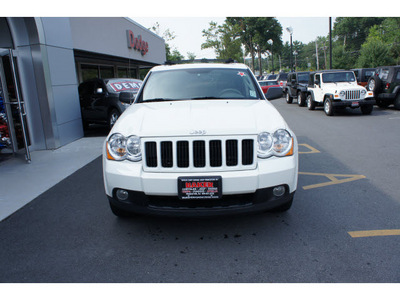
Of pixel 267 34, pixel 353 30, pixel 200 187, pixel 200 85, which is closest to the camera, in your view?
pixel 200 187

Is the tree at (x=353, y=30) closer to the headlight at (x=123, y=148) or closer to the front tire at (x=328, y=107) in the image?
the front tire at (x=328, y=107)

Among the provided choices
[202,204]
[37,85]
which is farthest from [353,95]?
[202,204]

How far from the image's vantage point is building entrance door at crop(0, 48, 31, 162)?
21.6 ft

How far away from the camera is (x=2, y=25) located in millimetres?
6938

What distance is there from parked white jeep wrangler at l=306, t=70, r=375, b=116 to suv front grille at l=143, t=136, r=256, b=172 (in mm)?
10942

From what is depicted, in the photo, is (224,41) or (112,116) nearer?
(112,116)

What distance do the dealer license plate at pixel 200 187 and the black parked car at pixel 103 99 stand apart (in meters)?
7.48

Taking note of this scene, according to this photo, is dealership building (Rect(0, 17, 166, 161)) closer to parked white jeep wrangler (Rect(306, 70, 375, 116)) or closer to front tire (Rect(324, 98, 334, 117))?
front tire (Rect(324, 98, 334, 117))

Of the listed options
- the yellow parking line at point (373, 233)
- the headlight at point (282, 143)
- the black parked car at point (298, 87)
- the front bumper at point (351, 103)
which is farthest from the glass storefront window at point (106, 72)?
the yellow parking line at point (373, 233)

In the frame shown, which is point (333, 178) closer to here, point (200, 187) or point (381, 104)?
point (200, 187)

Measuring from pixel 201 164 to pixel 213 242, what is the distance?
2.63 ft

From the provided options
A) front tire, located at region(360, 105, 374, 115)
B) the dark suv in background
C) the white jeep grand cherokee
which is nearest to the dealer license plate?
the white jeep grand cherokee

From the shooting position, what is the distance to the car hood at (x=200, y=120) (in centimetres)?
293

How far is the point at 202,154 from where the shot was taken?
114 inches
